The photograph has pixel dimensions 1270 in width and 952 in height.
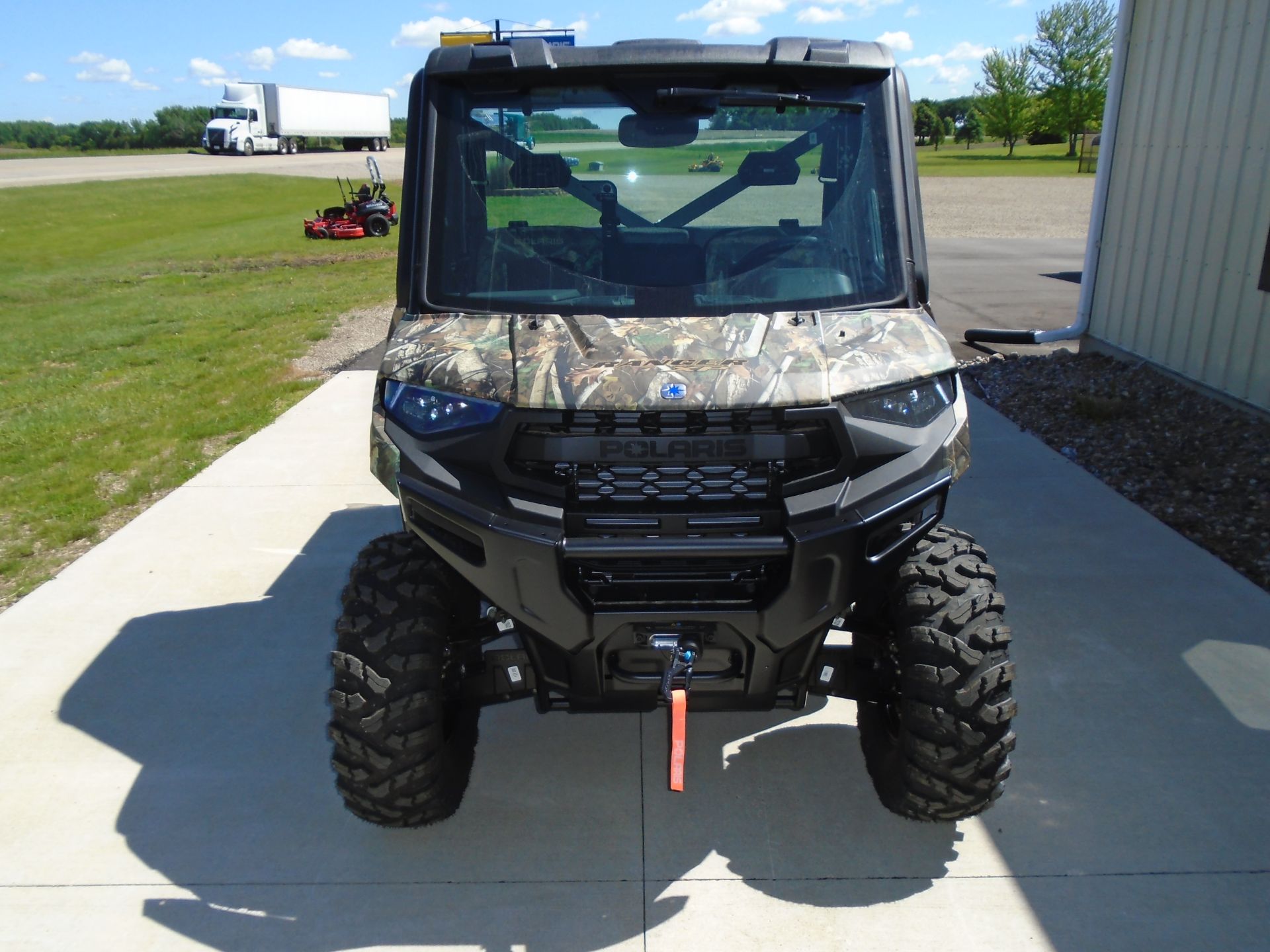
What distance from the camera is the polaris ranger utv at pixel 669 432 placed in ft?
9.02

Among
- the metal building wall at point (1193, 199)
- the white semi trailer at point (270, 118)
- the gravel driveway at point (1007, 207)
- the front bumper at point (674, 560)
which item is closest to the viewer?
the front bumper at point (674, 560)

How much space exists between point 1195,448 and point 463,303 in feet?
18.3

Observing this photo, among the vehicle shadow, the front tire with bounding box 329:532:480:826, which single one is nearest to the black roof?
the front tire with bounding box 329:532:480:826

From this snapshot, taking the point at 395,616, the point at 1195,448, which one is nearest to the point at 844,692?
the point at 395,616

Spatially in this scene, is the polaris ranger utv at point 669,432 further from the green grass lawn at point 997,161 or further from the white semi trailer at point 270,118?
the white semi trailer at point 270,118

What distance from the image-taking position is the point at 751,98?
309 centimetres

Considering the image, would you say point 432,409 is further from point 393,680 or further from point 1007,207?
point 1007,207

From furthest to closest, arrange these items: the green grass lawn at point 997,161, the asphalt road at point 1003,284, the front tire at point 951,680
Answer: the green grass lawn at point 997,161
the asphalt road at point 1003,284
the front tire at point 951,680

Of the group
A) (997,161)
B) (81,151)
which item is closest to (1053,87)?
(997,161)

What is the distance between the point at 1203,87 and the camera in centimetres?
796

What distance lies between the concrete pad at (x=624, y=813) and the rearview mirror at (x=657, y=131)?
2.07 meters

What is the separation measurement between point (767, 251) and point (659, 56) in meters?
0.65

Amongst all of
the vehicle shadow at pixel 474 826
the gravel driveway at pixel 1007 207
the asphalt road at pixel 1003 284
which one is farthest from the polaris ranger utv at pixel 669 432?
the gravel driveway at pixel 1007 207

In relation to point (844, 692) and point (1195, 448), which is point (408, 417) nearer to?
point (844, 692)
